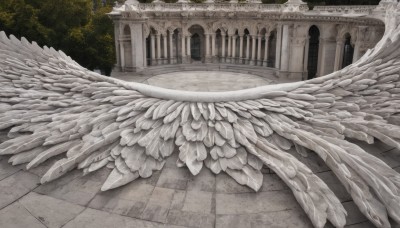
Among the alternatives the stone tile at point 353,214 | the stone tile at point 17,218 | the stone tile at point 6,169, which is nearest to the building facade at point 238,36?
the stone tile at point 353,214

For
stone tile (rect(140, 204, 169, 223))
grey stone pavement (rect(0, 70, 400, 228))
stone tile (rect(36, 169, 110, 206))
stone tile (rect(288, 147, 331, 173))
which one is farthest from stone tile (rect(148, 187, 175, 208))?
stone tile (rect(288, 147, 331, 173))

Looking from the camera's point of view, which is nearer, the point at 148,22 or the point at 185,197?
the point at 185,197

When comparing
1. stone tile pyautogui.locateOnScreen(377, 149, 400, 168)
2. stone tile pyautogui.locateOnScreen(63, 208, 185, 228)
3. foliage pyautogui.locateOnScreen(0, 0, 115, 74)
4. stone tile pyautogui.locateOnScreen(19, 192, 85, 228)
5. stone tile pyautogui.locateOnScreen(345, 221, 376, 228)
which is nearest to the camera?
stone tile pyautogui.locateOnScreen(345, 221, 376, 228)

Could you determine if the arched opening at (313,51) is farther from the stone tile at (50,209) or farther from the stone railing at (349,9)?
the stone tile at (50,209)

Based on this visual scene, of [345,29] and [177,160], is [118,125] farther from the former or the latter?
[345,29]

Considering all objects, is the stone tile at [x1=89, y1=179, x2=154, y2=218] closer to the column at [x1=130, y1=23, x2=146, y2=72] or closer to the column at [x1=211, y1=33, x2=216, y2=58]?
the column at [x1=130, y1=23, x2=146, y2=72]

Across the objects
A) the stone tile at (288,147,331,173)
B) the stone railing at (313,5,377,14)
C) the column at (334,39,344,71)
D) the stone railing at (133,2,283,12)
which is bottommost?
the stone tile at (288,147,331,173)

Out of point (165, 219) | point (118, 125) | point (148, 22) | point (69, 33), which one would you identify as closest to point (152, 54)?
point (148, 22)
